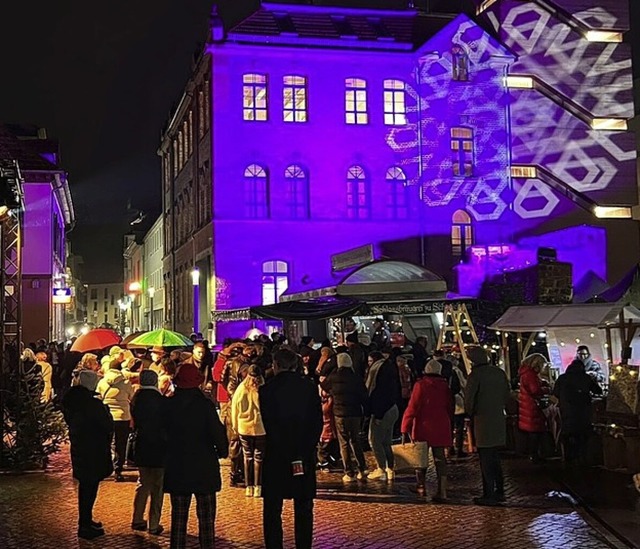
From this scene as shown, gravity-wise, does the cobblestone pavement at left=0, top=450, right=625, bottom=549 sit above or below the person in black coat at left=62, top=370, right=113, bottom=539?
below

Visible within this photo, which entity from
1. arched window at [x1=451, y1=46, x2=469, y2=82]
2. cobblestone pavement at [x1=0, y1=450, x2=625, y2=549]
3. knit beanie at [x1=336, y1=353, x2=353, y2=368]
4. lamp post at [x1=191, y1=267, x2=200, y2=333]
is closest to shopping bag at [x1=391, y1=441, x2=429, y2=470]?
cobblestone pavement at [x1=0, y1=450, x2=625, y2=549]

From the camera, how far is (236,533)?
9.69 meters

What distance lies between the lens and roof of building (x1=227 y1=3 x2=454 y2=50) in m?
34.7

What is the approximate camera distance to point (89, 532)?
31.3 ft

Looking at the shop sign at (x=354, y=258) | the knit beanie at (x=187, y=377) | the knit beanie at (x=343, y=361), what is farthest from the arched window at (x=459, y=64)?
the knit beanie at (x=187, y=377)

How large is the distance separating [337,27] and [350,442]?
86.9 feet

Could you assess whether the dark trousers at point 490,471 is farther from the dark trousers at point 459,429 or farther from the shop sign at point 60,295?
the shop sign at point 60,295

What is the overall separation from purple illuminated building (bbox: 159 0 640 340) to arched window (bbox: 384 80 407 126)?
0.19 ft

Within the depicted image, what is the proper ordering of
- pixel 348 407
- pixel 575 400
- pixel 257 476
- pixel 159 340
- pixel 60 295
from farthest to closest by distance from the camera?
pixel 60 295 → pixel 159 340 → pixel 575 400 → pixel 348 407 → pixel 257 476

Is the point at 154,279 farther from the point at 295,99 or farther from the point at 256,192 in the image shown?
the point at 295,99

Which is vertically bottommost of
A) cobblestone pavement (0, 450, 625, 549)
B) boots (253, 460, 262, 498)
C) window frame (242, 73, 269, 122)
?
cobblestone pavement (0, 450, 625, 549)

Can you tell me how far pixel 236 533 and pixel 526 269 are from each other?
23.5 metres

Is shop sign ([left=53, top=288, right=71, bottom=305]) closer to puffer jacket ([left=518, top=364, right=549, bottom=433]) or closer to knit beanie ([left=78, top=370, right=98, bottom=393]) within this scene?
puffer jacket ([left=518, top=364, right=549, bottom=433])

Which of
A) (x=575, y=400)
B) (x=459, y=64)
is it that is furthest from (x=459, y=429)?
(x=459, y=64)
